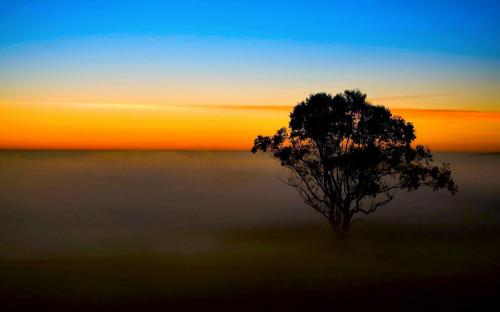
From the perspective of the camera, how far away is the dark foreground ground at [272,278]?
2670cm

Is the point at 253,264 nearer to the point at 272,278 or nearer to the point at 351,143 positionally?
the point at 272,278

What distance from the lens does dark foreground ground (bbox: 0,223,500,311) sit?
26.7 m

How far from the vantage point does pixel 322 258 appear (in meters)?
38.0

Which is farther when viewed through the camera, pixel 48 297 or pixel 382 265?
pixel 382 265

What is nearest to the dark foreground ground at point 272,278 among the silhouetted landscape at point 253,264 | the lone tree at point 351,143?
the silhouetted landscape at point 253,264

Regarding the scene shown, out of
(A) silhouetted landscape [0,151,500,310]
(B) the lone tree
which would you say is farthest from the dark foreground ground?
(B) the lone tree

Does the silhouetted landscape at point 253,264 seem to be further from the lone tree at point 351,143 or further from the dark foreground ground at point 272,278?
the lone tree at point 351,143

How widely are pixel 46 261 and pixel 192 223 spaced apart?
34.6 meters

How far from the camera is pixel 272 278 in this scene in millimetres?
31719

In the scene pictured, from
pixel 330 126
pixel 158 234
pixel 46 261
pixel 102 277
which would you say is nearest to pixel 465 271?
pixel 330 126

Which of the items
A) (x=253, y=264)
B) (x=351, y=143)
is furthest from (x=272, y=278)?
(x=351, y=143)

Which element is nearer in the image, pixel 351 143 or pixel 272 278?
pixel 272 278

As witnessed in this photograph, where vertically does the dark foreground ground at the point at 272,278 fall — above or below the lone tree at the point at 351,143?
below

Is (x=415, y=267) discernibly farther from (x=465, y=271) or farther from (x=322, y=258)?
(x=322, y=258)
